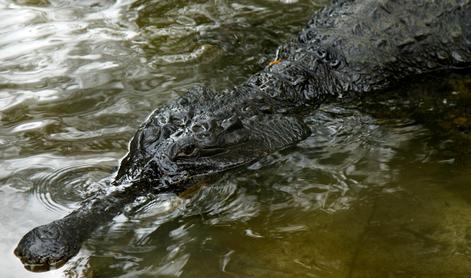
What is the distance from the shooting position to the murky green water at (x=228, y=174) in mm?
3248

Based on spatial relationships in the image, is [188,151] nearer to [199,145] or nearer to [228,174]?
[199,145]

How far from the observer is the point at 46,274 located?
3055 millimetres

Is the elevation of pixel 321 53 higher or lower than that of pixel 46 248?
higher

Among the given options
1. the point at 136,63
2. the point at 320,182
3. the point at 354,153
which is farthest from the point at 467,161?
the point at 136,63

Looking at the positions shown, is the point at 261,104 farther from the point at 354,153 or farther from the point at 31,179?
the point at 31,179

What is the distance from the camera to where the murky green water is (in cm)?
325

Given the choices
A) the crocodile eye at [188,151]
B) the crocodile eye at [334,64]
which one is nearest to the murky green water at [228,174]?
the crocodile eye at [188,151]

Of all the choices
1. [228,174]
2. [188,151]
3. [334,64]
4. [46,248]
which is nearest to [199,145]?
[188,151]

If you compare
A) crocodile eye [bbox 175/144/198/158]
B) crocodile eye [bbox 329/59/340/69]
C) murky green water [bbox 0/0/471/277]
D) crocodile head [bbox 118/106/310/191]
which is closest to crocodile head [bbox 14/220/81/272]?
murky green water [bbox 0/0/471/277]

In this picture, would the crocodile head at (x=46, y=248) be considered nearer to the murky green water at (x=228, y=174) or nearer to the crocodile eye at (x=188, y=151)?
the murky green water at (x=228, y=174)

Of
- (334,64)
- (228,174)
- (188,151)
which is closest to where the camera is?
(188,151)

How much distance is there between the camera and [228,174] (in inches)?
156

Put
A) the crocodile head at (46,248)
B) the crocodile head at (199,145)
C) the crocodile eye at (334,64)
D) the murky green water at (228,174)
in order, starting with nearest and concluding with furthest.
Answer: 1. the crocodile head at (46,248)
2. the murky green water at (228,174)
3. the crocodile head at (199,145)
4. the crocodile eye at (334,64)

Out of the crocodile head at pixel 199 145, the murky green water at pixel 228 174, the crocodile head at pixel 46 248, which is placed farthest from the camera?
the crocodile head at pixel 199 145
